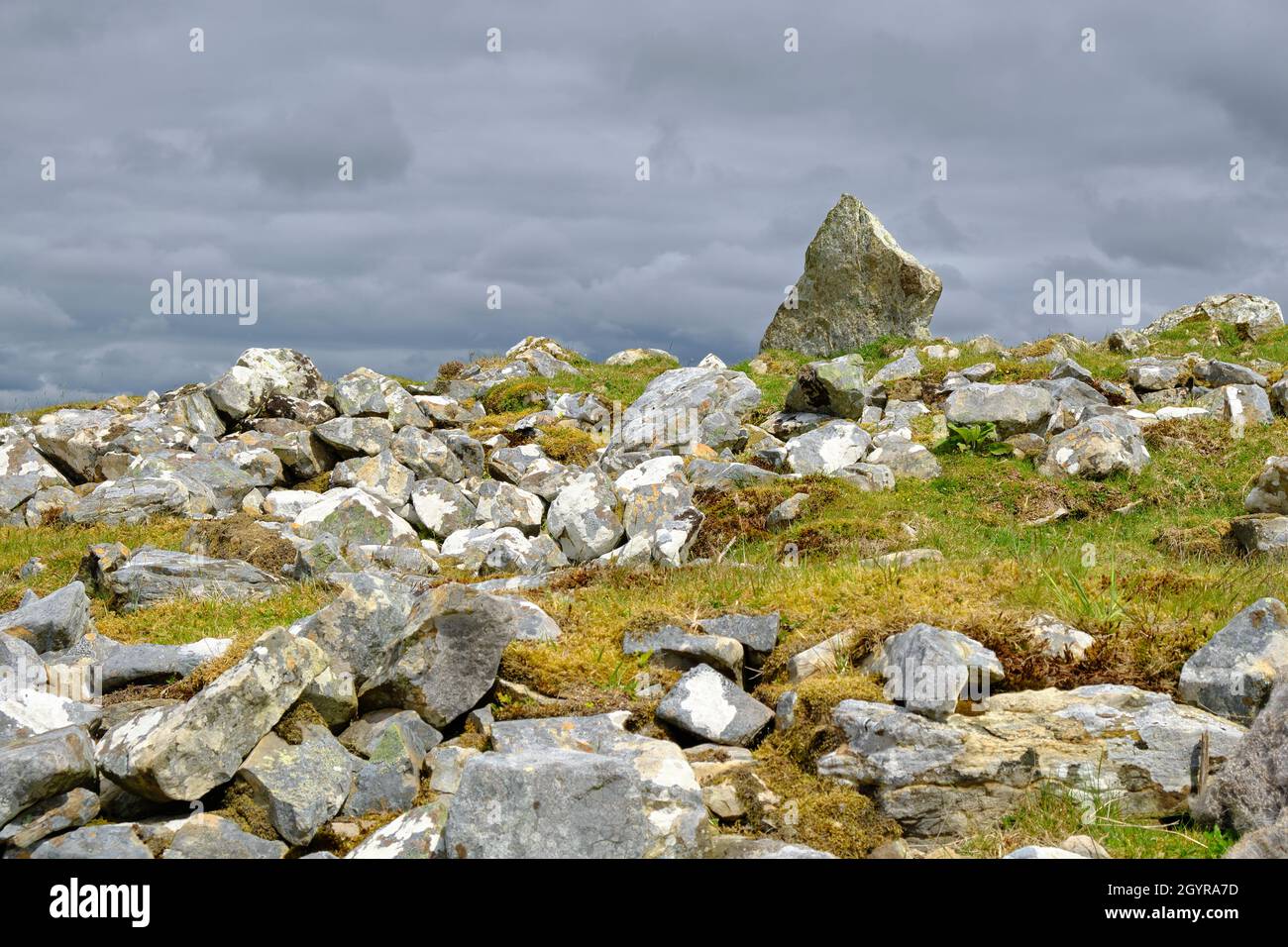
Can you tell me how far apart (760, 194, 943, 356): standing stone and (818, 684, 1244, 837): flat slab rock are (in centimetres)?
2900

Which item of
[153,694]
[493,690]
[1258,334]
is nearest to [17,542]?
[153,694]

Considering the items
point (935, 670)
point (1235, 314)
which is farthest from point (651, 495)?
point (1235, 314)

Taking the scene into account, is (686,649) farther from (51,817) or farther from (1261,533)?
(1261,533)

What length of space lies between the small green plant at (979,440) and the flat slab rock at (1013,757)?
12947 mm

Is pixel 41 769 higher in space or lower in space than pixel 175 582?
higher

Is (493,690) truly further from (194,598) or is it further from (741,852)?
(194,598)

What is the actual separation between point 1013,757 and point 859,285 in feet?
98.2

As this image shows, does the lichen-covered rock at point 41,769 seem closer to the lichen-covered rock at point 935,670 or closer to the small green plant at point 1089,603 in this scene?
the lichen-covered rock at point 935,670

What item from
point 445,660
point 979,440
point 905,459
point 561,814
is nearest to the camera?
point 561,814

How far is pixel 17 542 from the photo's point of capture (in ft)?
62.3

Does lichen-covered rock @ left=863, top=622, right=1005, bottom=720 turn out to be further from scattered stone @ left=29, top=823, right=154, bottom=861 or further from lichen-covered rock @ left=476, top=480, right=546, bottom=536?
lichen-covered rock @ left=476, top=480, right=546, bottom=536

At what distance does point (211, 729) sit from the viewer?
779 cm

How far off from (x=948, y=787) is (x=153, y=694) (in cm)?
740

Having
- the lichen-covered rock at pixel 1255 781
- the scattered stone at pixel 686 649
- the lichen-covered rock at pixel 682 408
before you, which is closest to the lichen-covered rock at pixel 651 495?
the lichen-covered rock at pixel 682 408
